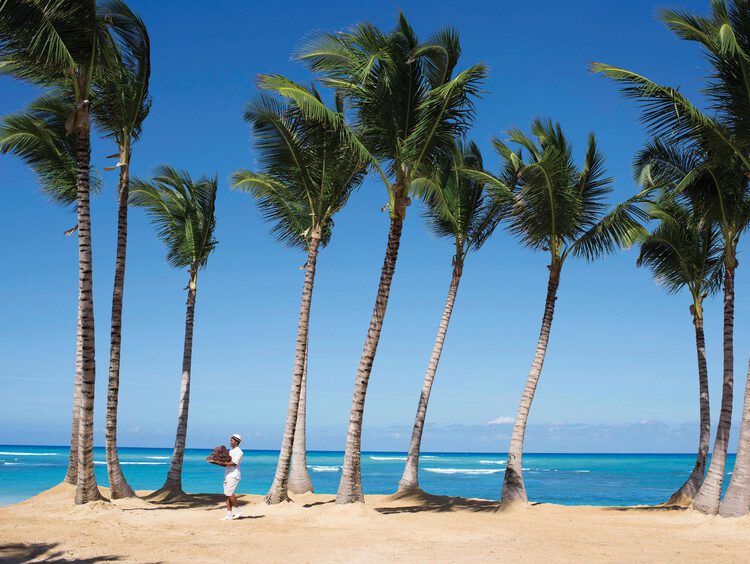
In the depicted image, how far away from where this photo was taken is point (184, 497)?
18562mm

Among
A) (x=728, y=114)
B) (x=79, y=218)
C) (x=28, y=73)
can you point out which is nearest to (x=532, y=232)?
(x=728, y=114)

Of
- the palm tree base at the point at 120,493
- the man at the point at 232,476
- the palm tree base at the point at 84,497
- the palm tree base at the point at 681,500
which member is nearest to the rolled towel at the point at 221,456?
the man at the point at 232,476

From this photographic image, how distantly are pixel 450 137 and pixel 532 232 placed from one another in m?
3.81

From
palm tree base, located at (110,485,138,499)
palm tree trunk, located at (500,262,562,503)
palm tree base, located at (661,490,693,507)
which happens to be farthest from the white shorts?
palm tree base, located at (661,490,693,507)

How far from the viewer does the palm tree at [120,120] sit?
15492 mm

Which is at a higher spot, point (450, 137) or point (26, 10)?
point (26, 10)

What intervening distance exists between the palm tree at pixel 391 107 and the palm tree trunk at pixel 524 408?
414 cm

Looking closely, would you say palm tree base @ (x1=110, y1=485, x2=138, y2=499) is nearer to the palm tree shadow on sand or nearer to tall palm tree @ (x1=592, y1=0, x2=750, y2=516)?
the palm tree shadow on sand

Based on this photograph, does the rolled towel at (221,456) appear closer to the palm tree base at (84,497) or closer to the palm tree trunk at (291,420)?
the palm tree trunk at (291,420)

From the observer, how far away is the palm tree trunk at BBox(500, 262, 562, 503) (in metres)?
16.6

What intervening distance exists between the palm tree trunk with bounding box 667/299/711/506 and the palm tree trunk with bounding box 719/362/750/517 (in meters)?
5.36

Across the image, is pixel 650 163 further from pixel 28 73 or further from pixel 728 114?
pixel 28 73

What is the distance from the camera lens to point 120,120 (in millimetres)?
16062

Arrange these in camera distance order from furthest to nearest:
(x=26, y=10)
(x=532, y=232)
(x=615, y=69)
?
(x=532, y=232) → (x=615, y=69) → (x=26, y=10)
